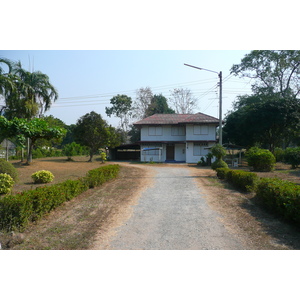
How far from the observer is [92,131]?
27031 mm

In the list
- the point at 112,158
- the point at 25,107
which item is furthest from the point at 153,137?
the point at 25,107

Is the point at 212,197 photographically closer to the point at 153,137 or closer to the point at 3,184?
the point at 3,184

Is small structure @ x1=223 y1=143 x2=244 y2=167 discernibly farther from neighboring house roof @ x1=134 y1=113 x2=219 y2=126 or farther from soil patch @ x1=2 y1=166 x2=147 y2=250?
soil patch @ x1=2 y1=166 x2=147 y2=250

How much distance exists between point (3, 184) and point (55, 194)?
9.19 ft

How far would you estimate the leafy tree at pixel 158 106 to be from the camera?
4812 centimetres

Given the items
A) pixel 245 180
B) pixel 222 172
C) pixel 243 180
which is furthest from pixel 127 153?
pixel 245 180

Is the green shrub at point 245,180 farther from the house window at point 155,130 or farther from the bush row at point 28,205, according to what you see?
the house window at point 155,130

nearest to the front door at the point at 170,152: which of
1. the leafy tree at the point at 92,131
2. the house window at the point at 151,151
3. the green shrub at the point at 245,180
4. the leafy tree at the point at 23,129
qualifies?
the house window at the point at 151,151

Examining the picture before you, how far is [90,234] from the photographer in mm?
5852

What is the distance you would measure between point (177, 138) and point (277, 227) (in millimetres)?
26674

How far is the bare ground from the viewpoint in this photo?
532cm

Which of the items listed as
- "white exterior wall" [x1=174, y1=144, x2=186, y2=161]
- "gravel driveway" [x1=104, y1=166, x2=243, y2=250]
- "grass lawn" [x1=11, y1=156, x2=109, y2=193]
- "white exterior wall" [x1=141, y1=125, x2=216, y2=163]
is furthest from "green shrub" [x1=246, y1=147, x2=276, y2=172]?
"white exterior wall" [x1=174, y1=144, x2=186, y2=161]

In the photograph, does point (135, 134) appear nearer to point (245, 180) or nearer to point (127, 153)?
point (127, 153)

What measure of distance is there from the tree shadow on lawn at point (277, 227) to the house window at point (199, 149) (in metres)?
22.9
